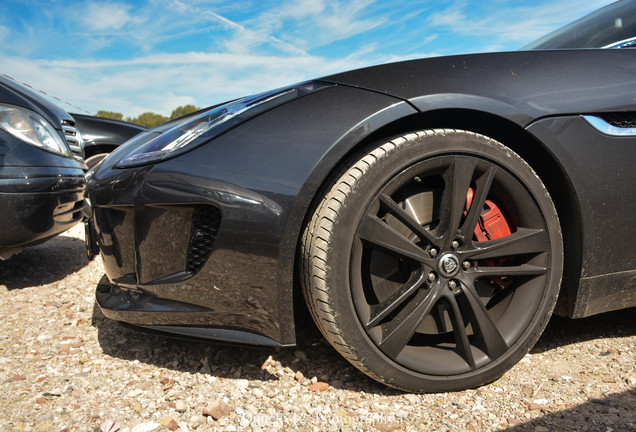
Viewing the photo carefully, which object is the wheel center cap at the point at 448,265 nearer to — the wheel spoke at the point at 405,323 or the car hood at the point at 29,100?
the wheel spoke at the point at 405,323

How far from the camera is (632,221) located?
5.12 ft

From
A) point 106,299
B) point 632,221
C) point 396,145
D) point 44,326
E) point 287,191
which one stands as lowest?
point 44,326

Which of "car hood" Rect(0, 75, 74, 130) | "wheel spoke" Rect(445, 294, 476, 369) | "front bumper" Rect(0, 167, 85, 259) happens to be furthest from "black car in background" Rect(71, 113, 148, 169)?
"wheel spoke" Rect(445, 294, 476, 369)

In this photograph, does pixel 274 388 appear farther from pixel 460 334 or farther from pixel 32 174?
pixel 32 174

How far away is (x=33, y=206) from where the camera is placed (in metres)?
2.53

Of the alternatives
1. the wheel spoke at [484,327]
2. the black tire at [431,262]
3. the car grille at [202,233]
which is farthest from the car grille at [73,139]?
the wheel spoke at [484,327]

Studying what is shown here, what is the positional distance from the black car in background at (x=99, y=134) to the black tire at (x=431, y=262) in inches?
152

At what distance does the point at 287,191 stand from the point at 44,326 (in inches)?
66.2

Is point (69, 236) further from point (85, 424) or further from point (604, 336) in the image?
point (604, 336)

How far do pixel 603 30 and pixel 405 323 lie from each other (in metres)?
1.73

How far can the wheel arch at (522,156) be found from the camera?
1.47 meters

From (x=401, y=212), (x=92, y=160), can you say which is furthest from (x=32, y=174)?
(x=401, y=212)

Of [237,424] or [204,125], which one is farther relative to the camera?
[204,125]

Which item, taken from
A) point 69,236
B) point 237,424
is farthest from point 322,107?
point 69,236
